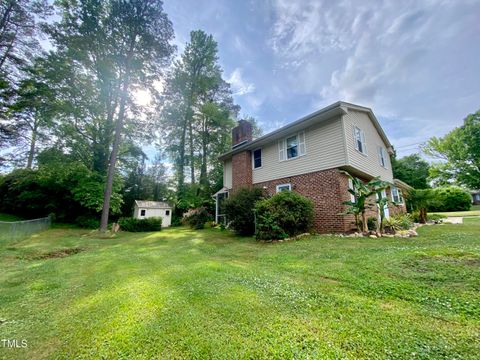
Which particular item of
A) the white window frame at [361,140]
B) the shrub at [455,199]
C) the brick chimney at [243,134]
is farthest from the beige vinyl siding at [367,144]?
the shrub at [455,199]

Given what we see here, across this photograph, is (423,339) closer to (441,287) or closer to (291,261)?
(441,287)

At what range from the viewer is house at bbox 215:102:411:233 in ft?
29.2

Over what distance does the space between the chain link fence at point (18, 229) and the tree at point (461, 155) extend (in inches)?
1669

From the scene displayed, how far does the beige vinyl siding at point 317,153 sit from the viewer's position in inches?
359

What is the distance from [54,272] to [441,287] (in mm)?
8002

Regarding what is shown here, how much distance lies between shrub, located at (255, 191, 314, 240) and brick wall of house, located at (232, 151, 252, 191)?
4337 mm

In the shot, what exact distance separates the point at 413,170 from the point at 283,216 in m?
35.8

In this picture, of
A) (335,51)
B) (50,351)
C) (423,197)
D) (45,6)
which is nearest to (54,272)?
(50,351)

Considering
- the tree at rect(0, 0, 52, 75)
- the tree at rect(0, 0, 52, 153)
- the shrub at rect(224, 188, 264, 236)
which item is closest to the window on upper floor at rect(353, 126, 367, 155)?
the shrub at rect(224, 188, 264, 236)

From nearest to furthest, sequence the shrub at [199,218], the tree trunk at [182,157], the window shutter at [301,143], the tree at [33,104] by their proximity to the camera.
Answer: the window shutter at [301,143] → the tree at [33,104] → the shrub at [199,218] → the tree trunk at [182,157]

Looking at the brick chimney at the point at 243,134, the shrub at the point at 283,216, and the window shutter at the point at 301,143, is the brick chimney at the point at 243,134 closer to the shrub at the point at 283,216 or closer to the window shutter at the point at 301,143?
the window shutter at the point at 301,143

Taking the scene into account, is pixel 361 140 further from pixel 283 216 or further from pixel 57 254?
pixel 57 254

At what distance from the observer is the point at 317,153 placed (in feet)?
32.0

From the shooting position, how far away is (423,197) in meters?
12.1
